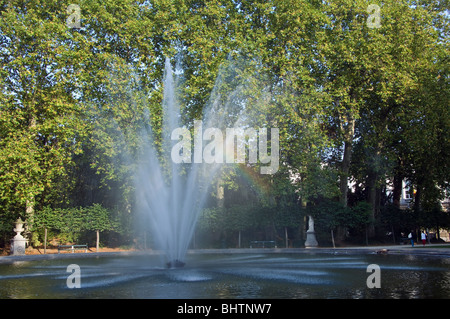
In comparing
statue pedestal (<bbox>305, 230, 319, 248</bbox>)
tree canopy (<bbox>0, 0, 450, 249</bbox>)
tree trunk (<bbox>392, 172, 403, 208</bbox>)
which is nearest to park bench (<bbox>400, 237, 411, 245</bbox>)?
tree canopy (<bbox>0, 0, 450, 249</bbox>)

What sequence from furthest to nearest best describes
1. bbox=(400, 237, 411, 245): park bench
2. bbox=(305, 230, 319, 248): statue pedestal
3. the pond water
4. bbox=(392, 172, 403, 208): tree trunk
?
bbox=(392, 172, 403, 208): tree trunk < bbox=(400, 237, 411, 245): park bench < bbox=(305, 230, 319, 248): statue pedestal < the pond water

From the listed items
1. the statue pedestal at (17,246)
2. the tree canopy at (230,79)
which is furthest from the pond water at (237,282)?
the tree canopy at (230,79)

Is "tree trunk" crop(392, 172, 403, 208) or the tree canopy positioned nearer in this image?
the tree canopy

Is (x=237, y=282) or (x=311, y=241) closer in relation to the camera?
(x=237, y=282)

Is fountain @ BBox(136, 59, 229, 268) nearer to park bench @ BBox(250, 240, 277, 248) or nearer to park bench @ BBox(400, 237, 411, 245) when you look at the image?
park bench @ BBox(250, 240, 277, 248)

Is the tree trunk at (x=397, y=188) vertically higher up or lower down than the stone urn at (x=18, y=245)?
higher up

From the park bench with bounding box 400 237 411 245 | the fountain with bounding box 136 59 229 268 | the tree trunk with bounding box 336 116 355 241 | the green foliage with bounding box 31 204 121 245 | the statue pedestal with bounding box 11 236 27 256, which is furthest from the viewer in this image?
the tree trunk with bounding box 336 116 355 241

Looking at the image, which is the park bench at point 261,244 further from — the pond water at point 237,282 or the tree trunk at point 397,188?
the pond water at point 237,282

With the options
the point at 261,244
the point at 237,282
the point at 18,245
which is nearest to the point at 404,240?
the point at 261,244

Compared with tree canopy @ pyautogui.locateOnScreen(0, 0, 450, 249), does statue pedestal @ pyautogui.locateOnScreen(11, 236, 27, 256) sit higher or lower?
lower

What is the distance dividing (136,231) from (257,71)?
16.1 m

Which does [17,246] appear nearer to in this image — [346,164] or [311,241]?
[311,241]

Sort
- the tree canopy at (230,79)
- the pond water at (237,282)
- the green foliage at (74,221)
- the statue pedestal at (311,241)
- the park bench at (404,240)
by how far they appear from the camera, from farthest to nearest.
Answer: the park bench at (404,240) → the green foliage at (74,221) → the statue pedestal at (311,241) → the tree canopy at (230,79) → the pond water at (237,282)
